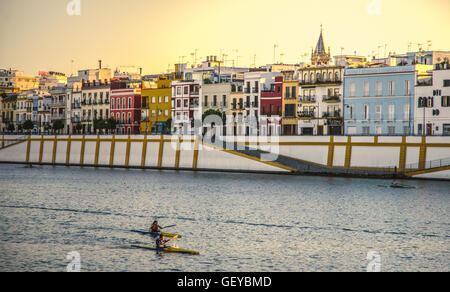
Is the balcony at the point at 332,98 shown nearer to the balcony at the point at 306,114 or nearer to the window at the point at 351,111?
the balcony at the point at 306,114

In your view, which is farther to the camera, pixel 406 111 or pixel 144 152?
pixel 144 152

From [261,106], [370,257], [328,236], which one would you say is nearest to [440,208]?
[328,236]

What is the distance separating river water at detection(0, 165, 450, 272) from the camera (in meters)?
33.6

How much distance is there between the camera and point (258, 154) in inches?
3152

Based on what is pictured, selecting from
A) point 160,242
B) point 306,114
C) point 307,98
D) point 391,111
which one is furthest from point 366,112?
point 160,242

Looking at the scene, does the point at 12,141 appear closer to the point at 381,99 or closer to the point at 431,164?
the point at 381,99

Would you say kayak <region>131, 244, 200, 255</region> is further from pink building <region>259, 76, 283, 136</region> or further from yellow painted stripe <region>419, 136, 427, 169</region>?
pink building <region>259, 76, 283, 136</region>

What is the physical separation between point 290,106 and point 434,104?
2231 centimetres

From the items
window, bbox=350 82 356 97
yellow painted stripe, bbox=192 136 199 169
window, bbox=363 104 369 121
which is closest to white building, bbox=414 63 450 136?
window, bbox=363 104 369 121

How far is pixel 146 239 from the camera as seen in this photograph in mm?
39656

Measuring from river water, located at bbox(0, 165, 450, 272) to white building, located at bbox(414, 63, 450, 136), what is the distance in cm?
967

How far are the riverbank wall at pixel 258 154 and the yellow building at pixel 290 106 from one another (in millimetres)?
14166

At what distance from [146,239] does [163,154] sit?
1902 inches

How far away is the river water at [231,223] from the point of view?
33.6 metres
